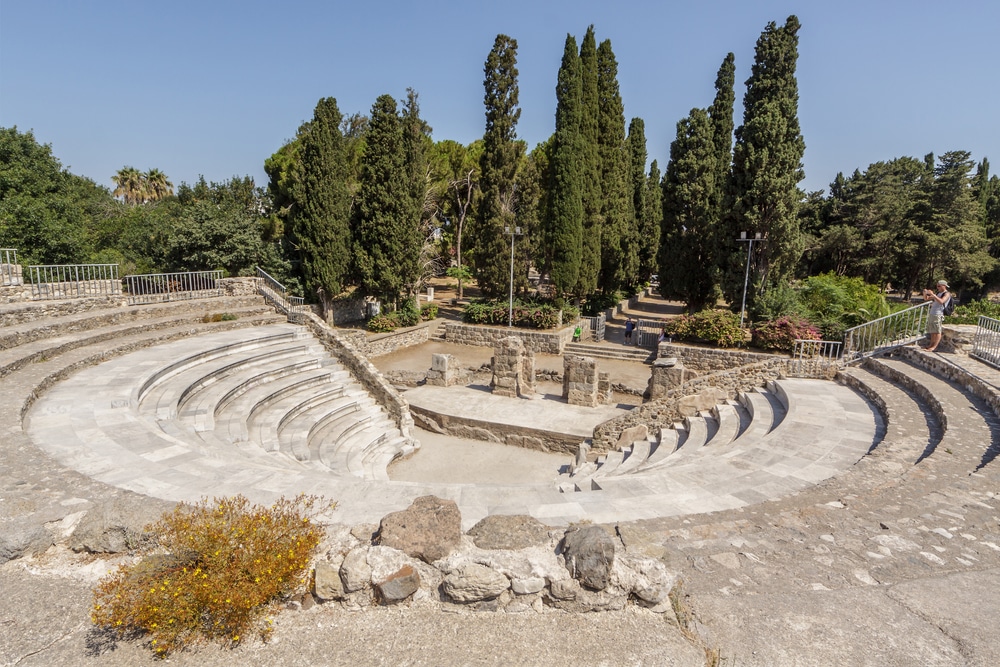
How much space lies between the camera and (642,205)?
30953 millimetres

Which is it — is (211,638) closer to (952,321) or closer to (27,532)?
(27,532)

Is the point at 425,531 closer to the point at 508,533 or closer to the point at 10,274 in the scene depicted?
the point at 508,533

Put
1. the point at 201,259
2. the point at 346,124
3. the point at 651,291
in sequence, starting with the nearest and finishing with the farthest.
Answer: the point at 201,259 → the point at 346,124 → the point at 651,291

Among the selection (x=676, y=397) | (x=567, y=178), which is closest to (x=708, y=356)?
(x=676, y=397)

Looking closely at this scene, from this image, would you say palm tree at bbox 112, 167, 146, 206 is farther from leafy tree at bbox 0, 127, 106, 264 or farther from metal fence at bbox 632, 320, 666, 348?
metal fence at bbox 632, 320, 666, 348

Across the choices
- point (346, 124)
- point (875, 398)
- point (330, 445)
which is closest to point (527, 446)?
point (330, 445)

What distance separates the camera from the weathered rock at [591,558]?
3.63 meters

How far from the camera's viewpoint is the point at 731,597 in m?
3.73

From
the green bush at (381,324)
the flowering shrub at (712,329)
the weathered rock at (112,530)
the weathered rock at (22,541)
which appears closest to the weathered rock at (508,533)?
the weathered rock at (112,530)

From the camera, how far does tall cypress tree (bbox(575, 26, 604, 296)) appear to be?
24.8 meters

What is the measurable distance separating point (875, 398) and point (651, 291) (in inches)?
1355

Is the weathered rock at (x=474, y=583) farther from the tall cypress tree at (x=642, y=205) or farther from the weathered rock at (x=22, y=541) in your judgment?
the tall cypress tree at (x=642, y=205)

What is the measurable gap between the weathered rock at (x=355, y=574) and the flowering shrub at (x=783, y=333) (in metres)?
18.1

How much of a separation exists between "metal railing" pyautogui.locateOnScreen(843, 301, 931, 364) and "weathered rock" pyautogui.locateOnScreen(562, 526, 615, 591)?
13.4 metres
